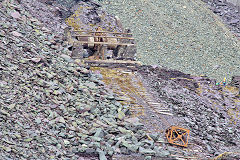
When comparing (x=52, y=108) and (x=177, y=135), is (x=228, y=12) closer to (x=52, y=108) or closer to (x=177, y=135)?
(x=177, y=135)

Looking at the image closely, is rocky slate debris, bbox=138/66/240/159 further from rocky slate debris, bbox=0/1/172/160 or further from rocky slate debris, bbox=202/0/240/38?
rocky slate debris, bbox=202/0/240/38

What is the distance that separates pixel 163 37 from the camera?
27.1 metres

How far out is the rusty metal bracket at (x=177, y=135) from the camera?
12113mm

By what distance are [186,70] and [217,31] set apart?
9.33 metres

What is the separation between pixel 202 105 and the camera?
651 inches

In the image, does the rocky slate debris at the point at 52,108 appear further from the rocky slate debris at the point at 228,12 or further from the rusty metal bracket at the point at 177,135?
the rocky slate debris at the point at 228,12

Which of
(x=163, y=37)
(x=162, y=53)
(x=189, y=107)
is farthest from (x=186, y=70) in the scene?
Result: (x=189, y=107)

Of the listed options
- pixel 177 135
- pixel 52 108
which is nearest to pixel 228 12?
pixel 177 135

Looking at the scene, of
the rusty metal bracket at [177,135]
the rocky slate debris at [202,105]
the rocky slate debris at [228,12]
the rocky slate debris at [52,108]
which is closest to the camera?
the rocky slate debris at [52,108]

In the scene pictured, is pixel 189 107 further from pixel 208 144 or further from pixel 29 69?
pixel 29 69

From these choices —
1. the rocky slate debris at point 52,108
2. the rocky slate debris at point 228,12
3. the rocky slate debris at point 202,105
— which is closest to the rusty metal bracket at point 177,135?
the rocky slate debris at point 202,105

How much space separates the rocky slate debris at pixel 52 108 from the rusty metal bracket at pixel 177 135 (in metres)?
1.29

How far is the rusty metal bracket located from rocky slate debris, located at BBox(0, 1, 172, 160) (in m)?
1.29

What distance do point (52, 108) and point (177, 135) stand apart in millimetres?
5114
